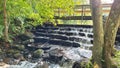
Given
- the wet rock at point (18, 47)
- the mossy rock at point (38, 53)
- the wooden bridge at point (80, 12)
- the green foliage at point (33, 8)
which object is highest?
the green foliage at point (33, 8)

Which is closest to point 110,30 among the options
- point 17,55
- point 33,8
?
point 17,55

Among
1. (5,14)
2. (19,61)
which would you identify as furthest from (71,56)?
(5,14)

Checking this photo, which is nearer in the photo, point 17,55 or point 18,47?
point 17,55

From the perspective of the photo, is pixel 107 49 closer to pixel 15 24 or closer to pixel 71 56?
pixel 71 56

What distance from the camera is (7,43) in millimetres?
11836

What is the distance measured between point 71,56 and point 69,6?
3.48 meters

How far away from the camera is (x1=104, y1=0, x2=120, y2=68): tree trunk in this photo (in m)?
6.30

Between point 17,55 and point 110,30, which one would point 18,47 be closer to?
point 17,55

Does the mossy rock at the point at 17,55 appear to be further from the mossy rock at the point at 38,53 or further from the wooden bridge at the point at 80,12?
the wooden bridge at the point at 80,12

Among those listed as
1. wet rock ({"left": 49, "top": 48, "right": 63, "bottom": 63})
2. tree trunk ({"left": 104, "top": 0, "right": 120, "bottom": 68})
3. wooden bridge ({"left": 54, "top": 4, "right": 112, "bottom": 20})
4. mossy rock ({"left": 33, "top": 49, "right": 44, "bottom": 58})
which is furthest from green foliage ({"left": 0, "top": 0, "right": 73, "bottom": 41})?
tree trunk ({"left": 104, "top": 0, "right": 120, "bottom": 68})

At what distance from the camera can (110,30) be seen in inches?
254

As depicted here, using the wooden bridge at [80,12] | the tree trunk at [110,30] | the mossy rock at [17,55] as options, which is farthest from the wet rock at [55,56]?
the wooden bridge at [80,12]

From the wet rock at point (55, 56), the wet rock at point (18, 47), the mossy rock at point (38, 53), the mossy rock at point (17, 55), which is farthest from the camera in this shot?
the wet rock at point (18, 47)

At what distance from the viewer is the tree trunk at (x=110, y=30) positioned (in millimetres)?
6305
